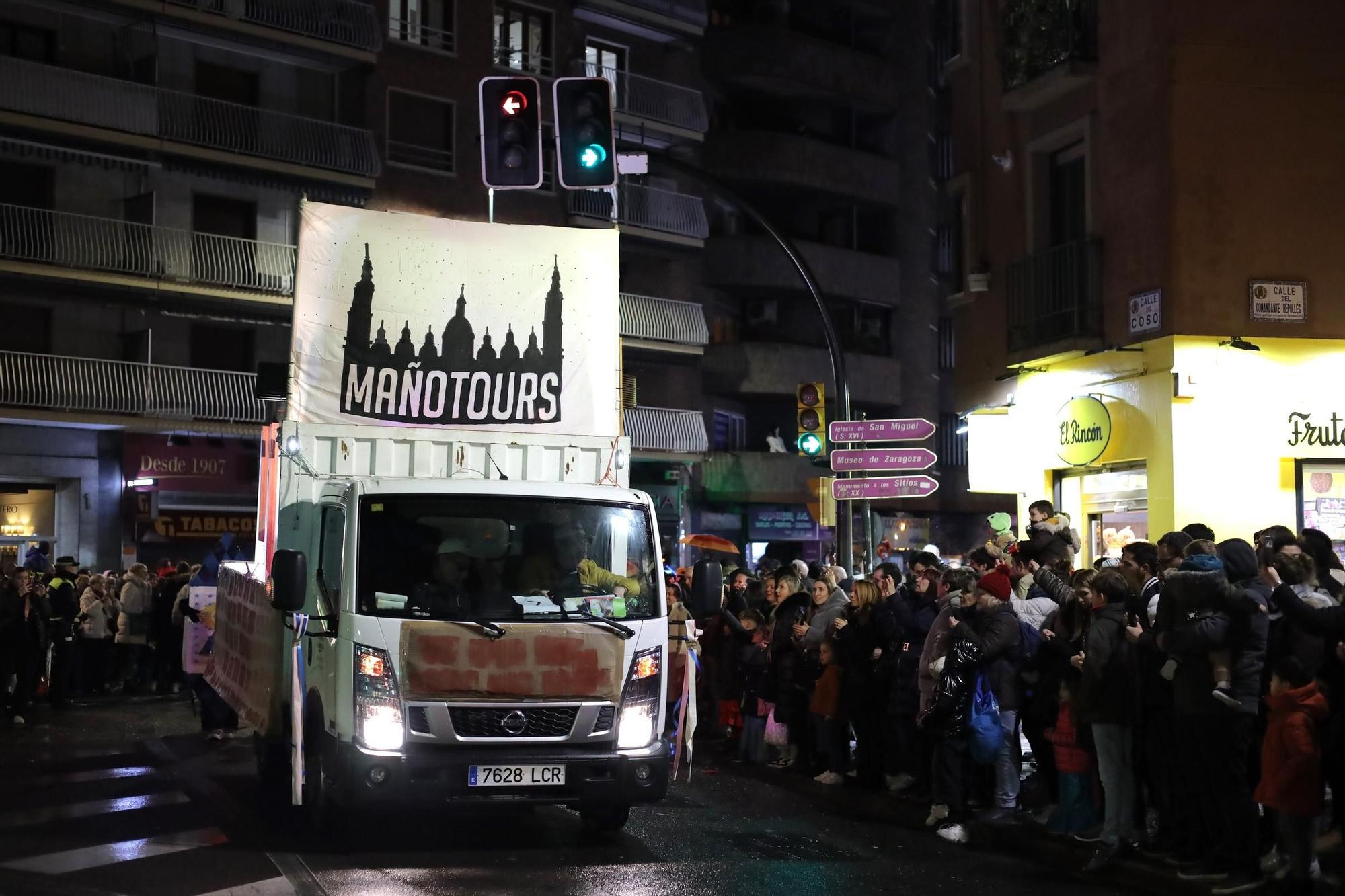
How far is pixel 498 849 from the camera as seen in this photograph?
420 inches

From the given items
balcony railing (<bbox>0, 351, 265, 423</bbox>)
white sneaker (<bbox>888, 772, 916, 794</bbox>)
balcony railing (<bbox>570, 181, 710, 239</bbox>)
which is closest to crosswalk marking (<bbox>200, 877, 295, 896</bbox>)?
white sneaker (<bbox>888, 772, 916, 794</bbox>)

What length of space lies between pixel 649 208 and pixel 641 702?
3253cm

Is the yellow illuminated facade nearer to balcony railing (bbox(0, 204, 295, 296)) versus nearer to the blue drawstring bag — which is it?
the blue drawstring bag

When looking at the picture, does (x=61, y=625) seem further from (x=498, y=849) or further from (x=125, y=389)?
(x=498, y=849)

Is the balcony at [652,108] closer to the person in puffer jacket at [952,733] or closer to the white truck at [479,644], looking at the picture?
the white truck at [479,644]

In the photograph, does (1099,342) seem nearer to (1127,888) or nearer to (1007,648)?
(1007,648)

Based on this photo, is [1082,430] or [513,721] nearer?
[513,721]

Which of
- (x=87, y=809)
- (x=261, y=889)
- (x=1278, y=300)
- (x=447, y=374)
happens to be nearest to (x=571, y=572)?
(x=447, y=374)

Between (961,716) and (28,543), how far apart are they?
1079 inches

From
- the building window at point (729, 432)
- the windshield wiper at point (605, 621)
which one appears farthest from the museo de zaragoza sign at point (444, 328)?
the building window at point (729, 432)

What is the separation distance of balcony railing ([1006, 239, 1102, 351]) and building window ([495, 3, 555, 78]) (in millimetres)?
24059

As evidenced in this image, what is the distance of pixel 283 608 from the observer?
418 inches

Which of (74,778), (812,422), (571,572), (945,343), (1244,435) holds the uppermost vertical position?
(945,343)

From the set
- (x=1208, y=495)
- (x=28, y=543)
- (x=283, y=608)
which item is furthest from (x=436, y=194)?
(x=283, y=608)
